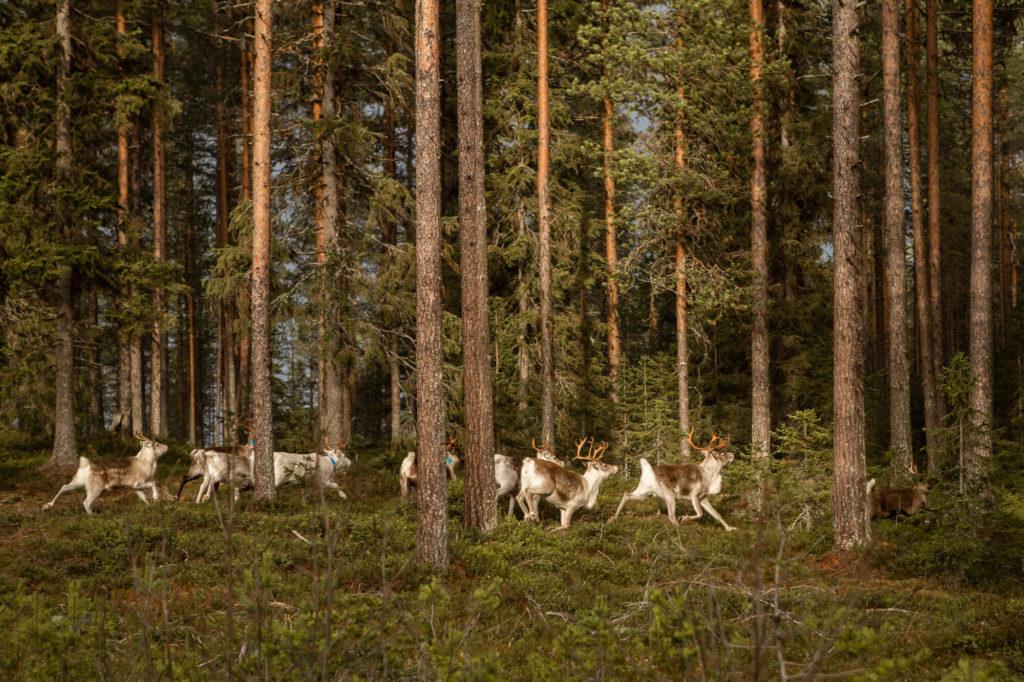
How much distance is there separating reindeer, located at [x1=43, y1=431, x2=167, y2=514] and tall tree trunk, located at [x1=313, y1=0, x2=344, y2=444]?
17.7ft

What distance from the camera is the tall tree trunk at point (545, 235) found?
19.0m

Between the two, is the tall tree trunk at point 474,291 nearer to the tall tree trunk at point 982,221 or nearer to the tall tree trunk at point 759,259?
the tall tree trunk at point 759,259

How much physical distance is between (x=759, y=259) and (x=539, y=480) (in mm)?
6885

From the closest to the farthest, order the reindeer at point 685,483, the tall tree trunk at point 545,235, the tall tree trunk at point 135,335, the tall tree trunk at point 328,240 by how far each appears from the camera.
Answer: the reindeer at point 685,483 → the tall tree trunk at point 135,335 → the tall tree trunk at point 545,235 → the tall tree trunk at point 328,240

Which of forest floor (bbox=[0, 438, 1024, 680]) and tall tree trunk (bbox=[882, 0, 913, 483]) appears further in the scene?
tall tree trunk (bbox=[882, 0, 913, 483])

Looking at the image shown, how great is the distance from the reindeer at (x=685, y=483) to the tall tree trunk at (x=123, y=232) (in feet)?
36.8

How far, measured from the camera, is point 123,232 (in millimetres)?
17750

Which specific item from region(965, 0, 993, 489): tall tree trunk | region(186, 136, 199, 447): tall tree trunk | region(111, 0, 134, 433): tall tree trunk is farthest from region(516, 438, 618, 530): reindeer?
region(186, 136, 199, 447): tall tree trunk

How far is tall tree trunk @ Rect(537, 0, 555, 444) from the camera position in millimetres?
18984

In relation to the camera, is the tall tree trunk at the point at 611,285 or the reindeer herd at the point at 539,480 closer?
the reindeer herd at the point at 539,480

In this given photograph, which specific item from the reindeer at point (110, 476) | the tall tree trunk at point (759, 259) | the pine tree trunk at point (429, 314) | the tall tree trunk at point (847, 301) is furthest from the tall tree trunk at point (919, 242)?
the reindeer at point (110, 476)

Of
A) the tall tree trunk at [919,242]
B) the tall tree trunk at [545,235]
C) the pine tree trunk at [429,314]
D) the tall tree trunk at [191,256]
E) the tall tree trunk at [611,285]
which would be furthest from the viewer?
the tall tree trunk at [191,256]

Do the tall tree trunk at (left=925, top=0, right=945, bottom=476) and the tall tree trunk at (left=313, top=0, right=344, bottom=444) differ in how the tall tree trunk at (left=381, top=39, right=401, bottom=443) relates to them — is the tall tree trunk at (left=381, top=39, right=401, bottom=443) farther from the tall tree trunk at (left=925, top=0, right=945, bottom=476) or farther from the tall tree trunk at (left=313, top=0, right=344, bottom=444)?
the tall tree trunk at (left=925, top=0, right=945, bottom=476)

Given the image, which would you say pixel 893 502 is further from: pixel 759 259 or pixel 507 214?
pixel 507 214
